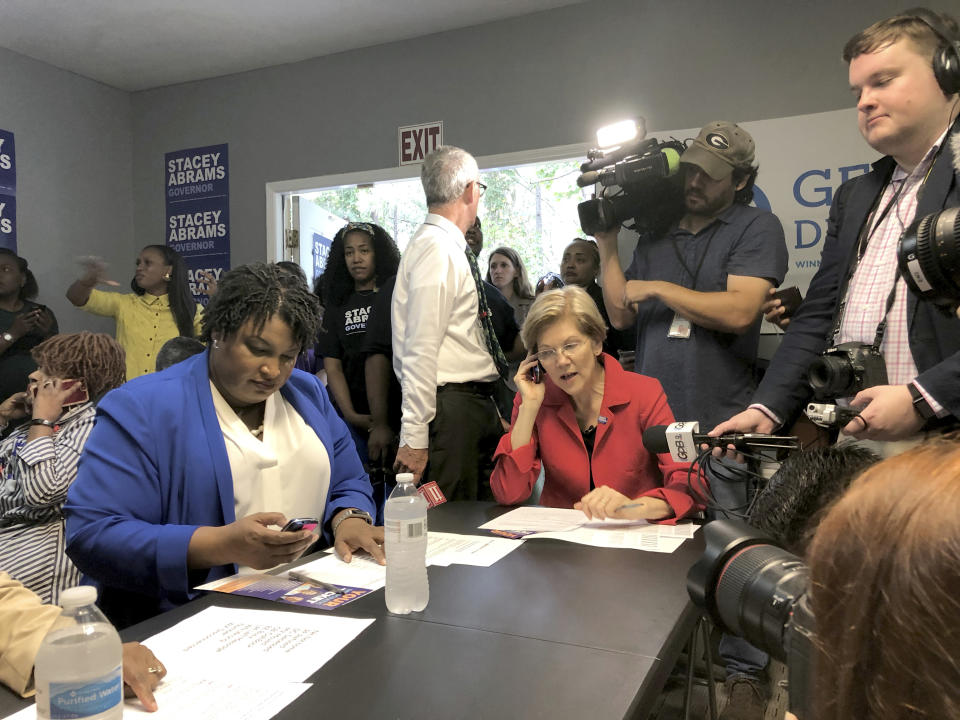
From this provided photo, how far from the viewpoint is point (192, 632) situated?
103cm

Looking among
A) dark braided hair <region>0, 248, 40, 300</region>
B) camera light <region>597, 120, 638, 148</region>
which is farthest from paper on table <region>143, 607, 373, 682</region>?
dark braided hair <region>0, 248, 40, 300</region>

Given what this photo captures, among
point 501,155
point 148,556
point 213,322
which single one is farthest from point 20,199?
point 148,556

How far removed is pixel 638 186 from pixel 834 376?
3.57ft

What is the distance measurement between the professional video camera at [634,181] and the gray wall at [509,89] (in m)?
1.15

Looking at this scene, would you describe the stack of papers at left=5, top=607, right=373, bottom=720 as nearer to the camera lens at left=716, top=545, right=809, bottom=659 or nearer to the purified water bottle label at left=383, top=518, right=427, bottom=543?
the purified water bottle label at left=383, top=518, right=427, bottom=543

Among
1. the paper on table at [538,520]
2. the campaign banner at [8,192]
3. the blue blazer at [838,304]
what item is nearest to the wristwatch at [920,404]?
the blue blazer at [838,304]

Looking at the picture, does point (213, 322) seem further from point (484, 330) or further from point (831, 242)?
point (831, 242)

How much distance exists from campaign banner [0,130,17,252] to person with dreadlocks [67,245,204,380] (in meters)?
0.45

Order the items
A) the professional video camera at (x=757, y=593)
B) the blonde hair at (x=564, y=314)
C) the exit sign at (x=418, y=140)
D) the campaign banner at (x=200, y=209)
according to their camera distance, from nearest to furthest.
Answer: the professional video camera at (x=757, y=593), the blonde hair at (x=564, y=314), the exit sign at (x=418, y=140), the campaign banner at (x=200, y=209)

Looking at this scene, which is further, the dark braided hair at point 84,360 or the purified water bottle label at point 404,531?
the dark braided hair at point 84,360

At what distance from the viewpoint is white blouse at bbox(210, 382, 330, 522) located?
1449mm

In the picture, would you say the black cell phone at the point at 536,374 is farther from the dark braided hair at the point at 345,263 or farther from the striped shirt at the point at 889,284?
the dark braided hair at the point at 345,263

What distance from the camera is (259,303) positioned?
1510 millimetres

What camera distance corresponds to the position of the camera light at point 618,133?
2.46 meters
